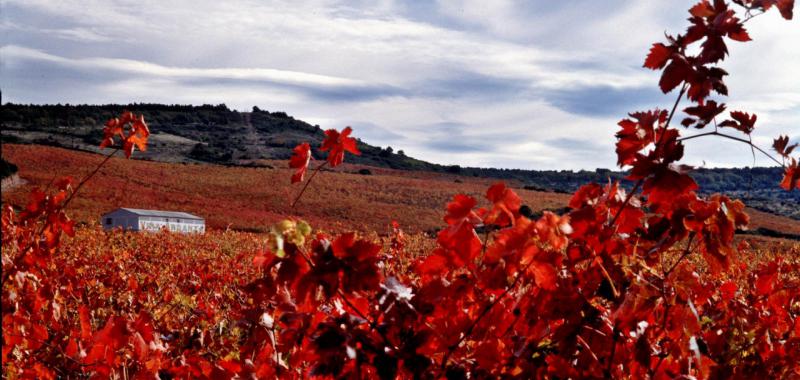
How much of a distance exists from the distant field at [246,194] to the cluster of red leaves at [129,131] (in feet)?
98.1

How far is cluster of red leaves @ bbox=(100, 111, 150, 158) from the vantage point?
296cm

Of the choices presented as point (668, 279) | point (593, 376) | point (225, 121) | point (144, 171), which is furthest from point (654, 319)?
point (225, 121)

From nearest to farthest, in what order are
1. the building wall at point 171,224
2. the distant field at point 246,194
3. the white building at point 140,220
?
the building wall at point 171,224 < the white building at point 140,220 < the distant field at point 246,194

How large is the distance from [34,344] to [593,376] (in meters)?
2.71

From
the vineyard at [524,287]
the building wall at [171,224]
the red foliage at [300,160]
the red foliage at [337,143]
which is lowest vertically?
the building wall at [171,224]

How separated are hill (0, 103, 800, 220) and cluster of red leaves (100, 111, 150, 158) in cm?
7328

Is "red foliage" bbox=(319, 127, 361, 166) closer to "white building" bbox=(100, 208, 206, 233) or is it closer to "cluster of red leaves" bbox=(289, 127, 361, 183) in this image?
"cluster of red leaves" bbox=(289, 127, 361, 183)

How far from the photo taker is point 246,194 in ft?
168

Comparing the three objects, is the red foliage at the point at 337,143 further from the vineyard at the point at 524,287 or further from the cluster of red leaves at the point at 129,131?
the cluster of red leaves at the point at 129,131

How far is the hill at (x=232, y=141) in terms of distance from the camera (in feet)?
295

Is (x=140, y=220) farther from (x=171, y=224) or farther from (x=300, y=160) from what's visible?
(x=300, y=160)

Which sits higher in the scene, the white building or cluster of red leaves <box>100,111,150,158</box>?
cluster of red leaves <box>100,111,150,158</box>

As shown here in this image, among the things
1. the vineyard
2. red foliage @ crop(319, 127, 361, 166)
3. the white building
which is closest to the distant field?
the white building

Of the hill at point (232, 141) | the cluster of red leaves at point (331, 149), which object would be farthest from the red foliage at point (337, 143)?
the hill at point (232, 141)
